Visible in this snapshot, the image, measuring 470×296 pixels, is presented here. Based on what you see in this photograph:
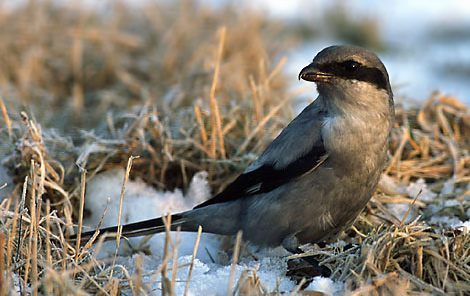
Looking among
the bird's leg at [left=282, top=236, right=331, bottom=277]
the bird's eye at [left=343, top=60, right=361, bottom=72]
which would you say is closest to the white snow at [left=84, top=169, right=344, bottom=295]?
the bird's leg at [left=282, top=236, right=331, bottom=277]

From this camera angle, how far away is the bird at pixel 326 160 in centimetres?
292

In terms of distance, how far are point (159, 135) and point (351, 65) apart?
4.58 feet

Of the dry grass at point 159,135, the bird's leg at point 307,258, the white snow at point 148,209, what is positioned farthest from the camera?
the white snow at point 148,209

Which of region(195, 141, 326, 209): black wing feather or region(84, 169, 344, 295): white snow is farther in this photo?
region(84, 169, 344, 295): white snow

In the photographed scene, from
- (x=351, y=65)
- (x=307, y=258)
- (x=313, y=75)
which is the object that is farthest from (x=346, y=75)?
(x=307, y=258)

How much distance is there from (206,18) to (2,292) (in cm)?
567

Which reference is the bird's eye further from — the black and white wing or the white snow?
the white snow

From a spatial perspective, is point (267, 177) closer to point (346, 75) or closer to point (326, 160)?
point (326, 160)

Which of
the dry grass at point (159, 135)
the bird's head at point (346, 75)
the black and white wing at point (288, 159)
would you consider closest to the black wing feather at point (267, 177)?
the black and white wing at point (288, 159)

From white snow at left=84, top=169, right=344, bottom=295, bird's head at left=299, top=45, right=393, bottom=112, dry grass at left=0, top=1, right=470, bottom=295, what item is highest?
bird's head at left=299, top=45, right=393, bottom=112

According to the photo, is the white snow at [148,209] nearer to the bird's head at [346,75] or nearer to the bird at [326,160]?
the bird at [326,160]

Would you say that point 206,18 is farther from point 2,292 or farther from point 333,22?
point 2,292

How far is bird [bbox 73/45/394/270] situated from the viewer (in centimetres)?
292

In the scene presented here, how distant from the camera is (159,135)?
3807 millimetres
